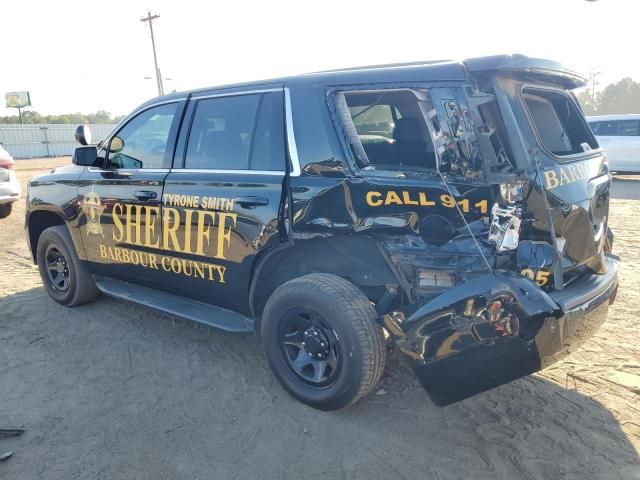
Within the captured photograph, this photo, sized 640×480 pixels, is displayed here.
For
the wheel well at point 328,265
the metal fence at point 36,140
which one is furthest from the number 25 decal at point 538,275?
the metal fence at point 36,140

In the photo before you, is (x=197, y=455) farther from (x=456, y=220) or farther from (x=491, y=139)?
(x=491, y=139)

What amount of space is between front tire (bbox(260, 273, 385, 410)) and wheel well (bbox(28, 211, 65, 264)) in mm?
2866

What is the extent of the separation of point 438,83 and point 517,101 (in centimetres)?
40

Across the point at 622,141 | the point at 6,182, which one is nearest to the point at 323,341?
the point at 6,182

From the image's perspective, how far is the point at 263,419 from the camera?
3002 mm

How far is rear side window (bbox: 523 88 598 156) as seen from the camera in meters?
2.95

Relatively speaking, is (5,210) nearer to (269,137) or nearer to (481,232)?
(269,137)

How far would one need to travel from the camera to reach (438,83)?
8.43 ft

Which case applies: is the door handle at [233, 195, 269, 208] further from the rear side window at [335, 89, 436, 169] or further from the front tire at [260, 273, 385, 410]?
the rear side window at [335, 89, 436, 169]

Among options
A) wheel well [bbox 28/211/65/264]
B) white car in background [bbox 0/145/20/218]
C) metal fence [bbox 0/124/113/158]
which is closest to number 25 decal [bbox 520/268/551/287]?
wheel well [bbox 28/211/65/264]

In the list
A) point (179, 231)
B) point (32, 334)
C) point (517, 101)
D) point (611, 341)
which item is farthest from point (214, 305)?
point (611, 341)

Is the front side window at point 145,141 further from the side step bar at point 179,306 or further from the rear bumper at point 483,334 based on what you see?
the rear bumper at point 483,334

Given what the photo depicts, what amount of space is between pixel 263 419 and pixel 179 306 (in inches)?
46.9

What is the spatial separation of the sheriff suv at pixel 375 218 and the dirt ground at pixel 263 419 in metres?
0.29
